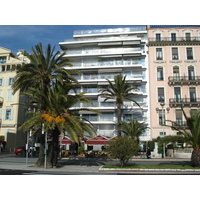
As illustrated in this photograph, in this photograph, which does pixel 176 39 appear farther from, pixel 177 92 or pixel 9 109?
pixel 9 109

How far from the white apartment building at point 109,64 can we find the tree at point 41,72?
65.9 feet

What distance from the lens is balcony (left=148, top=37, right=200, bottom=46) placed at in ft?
136

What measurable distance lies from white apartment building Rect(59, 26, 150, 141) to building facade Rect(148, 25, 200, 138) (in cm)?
147

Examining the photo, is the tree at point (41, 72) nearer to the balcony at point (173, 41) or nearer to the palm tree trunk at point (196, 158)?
the palm tree trunk at point (196, 158)

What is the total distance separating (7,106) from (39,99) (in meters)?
26.1

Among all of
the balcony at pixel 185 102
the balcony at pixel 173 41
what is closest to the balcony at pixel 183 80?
the balcony at pixel 185 102

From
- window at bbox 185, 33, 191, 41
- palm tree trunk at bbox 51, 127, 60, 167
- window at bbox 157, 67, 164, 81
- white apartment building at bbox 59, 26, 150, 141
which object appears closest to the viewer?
palm tree trunk at bbox 51, 127, 60, 167

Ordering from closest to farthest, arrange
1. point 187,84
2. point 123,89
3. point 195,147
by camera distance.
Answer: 1. point 195,147
2. point 123,89
3. point 187,84

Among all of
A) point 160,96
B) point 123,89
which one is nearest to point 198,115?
point 123,89

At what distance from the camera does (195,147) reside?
18.0 metres

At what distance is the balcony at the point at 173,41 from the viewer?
41.5m

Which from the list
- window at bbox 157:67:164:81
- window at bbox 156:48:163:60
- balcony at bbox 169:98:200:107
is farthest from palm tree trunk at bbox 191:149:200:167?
window at bbox 156:48:163:60

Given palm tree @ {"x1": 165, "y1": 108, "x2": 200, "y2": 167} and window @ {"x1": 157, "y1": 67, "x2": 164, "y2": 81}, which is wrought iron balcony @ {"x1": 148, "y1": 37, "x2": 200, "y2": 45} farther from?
palm tree @ {"x1": 165, "y1": 108, "x2": 200, "y2": 167}

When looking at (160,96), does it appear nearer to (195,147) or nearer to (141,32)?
(141,32)
